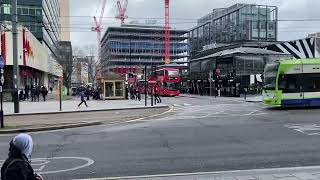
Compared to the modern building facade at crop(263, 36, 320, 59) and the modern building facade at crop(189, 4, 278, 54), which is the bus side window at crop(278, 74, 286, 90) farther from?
the modern building facade at crop(189, 4, 278, 54)

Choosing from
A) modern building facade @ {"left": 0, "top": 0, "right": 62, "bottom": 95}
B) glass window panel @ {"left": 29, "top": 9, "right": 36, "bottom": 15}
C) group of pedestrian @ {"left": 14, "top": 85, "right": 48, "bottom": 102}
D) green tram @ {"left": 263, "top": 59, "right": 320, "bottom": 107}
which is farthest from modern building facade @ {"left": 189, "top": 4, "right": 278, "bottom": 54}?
green tram @ {"left": 263, "top": 59, "right": 320, "bottom": 107}

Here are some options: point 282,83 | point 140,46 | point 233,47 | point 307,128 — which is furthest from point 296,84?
point 140,46

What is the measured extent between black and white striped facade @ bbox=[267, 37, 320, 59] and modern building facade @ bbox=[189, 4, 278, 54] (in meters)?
19.9

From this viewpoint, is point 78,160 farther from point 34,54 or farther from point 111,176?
point 34,54

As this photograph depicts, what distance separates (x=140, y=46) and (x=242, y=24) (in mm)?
47232

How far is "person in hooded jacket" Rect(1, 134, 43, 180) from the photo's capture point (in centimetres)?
502

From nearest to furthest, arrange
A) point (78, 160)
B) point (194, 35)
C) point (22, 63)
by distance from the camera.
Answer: point (78, 160) < point (22, 63) < point (194, 35)

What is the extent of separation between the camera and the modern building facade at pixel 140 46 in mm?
136125

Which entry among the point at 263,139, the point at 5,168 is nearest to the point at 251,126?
the point at 263,139

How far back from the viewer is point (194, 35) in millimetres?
127375

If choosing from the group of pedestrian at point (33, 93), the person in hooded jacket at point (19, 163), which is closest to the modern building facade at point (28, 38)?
the group of pedestrian at point (33, 93)

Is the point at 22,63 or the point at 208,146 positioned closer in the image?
the point at 208,146

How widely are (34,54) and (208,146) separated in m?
51.0

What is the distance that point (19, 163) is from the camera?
5055 millimetres
